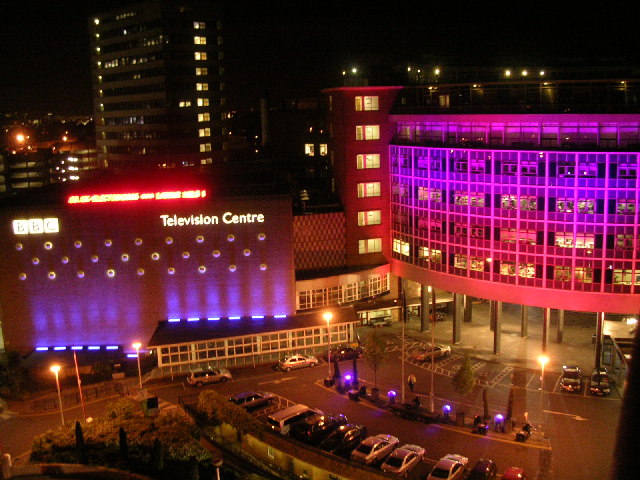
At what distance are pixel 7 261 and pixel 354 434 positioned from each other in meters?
31.2

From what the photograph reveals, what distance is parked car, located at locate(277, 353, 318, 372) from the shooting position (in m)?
46.0

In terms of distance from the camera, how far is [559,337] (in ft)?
166

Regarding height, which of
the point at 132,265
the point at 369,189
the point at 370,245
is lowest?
the point at 370,245

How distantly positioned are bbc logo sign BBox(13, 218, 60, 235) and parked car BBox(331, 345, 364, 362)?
2373 centimetres

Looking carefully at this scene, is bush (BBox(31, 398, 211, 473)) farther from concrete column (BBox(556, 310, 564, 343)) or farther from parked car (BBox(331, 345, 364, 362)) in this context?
concrete column (BBox(556, 310, 564, 343))

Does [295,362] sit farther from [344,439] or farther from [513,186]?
[513,186]

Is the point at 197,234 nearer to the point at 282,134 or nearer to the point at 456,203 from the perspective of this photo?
the point at 456,203

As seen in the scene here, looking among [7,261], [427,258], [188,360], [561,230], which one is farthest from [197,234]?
[561,230]

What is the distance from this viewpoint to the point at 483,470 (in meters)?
30.0

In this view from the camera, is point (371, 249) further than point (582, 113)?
Yes

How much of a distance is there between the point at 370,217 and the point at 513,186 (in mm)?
14419

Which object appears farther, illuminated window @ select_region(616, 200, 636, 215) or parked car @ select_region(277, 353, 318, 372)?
parked car @ select_region(277, 353, 318, 372)

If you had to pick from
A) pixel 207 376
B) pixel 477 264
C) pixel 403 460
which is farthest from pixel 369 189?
pixel 403 460

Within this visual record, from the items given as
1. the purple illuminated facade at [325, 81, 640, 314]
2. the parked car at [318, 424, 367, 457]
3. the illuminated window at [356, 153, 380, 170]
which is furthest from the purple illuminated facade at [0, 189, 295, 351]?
the parked car at [318, 424, 367, 457]
